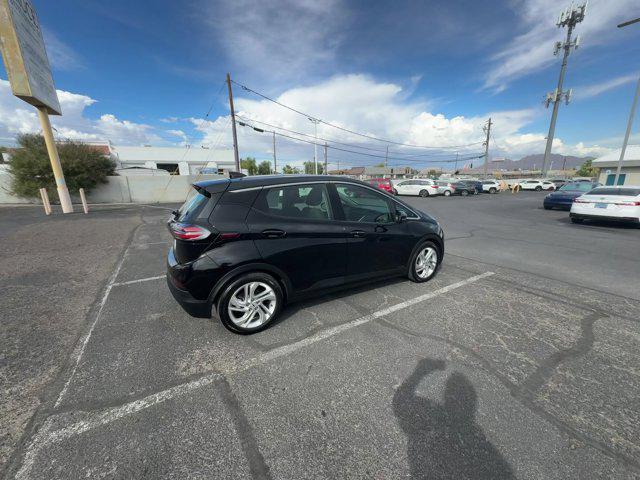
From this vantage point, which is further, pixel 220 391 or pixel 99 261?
pixel 99 261

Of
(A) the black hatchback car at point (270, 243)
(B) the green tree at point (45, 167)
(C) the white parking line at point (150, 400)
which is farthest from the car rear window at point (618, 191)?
(B) the green tree at point (45, 167)

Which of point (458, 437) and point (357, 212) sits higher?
point (357, 212)

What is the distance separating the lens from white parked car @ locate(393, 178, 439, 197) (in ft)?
78.4

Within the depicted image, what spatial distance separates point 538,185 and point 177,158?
62.3m

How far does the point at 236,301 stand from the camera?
113 inches

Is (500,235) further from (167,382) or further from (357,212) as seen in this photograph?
(167,382)

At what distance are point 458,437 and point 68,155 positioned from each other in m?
23.4

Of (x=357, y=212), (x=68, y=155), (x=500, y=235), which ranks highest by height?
(x=68, y=155)

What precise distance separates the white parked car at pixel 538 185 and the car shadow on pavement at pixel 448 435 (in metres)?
44.2

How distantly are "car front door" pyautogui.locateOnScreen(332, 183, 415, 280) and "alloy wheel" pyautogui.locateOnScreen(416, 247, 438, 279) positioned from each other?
37 cm

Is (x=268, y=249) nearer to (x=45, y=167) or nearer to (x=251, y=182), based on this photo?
(x=251, y=182)

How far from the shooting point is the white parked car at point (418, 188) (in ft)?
78.4

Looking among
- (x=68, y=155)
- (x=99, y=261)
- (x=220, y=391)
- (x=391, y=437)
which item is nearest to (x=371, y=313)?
(x=391, y=437)

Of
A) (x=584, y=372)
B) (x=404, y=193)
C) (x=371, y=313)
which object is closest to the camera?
(x=584, y=372)
